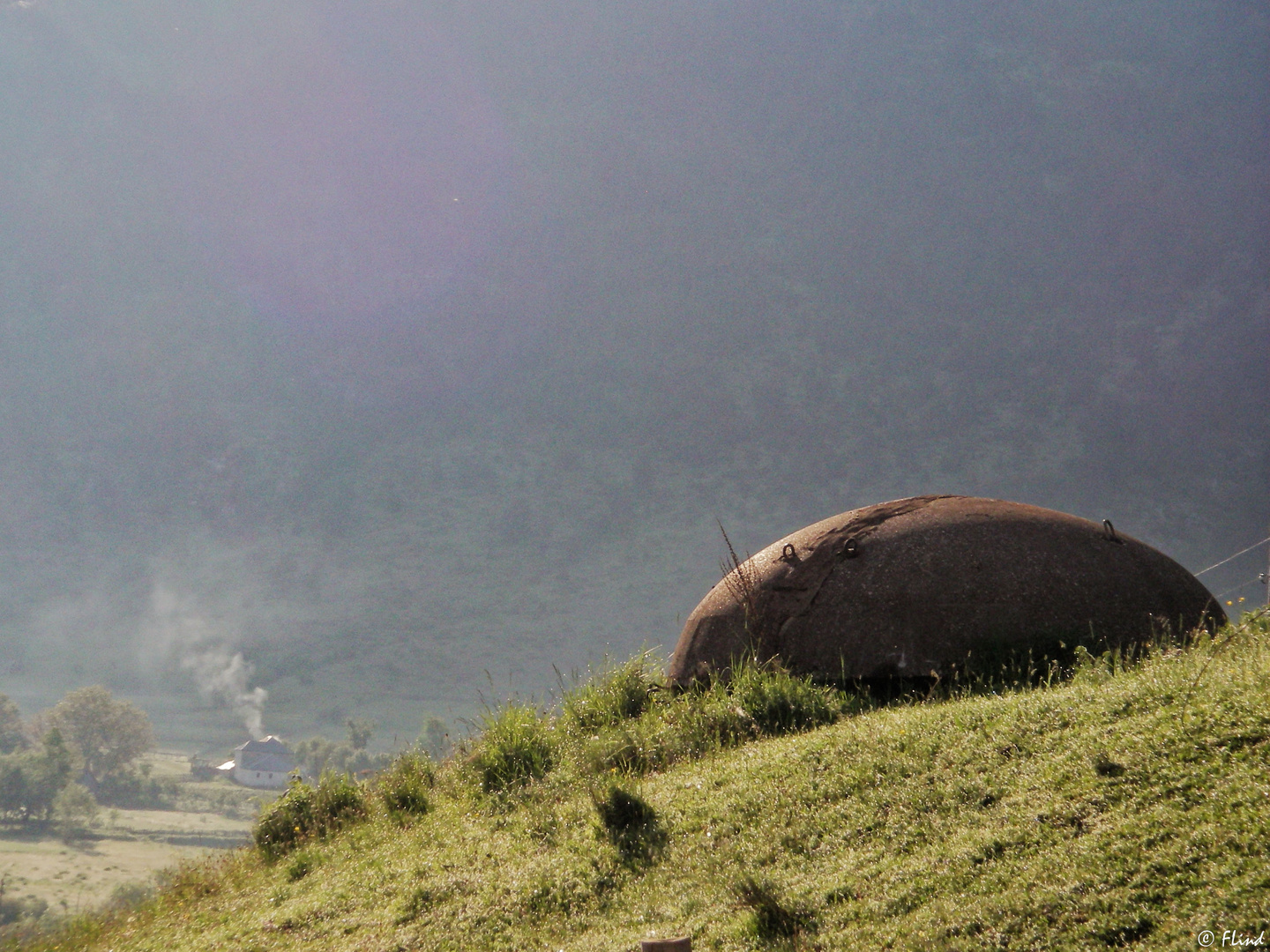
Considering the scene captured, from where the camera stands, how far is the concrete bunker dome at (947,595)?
7398 millimetres

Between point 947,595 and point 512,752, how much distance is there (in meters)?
4.63

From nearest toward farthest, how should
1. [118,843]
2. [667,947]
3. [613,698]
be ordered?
[667,947] → [613,698] → [118,843]

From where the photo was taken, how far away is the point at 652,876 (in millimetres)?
5117

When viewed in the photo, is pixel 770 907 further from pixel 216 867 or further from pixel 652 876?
pixel 216 867

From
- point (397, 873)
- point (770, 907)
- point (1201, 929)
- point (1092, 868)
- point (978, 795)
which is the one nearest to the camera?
point (1201, 929)

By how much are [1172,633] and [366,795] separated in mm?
8648

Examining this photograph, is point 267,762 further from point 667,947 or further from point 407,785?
point 667,947

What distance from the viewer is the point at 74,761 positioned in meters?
93.1

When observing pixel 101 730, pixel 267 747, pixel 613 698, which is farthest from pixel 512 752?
pixel 267 747

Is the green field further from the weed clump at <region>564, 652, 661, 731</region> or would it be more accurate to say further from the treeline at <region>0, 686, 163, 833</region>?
the weed clump at <region>564, 652, 661, 731</region>

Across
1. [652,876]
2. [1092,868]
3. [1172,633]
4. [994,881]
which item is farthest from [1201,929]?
[1172,633]

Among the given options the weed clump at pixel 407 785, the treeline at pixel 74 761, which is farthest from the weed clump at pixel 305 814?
the treeline at pixel 74 761

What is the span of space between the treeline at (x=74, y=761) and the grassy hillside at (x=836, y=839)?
90657 millimetres

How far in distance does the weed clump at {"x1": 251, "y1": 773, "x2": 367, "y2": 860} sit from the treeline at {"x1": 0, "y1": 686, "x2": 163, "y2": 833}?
87.5 m
